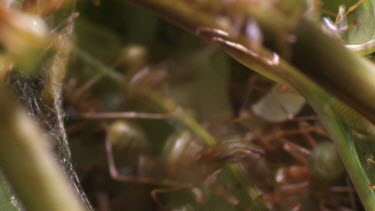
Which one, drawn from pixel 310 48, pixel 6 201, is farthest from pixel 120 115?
pixel 310 48

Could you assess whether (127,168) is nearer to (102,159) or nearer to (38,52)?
(102,159)

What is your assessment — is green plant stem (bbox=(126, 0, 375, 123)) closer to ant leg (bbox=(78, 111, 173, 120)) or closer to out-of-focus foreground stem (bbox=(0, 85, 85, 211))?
out-of-focus foreground stem (bbox=(0, 85, 85, 211))

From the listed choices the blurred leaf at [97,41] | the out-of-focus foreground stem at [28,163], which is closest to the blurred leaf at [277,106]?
the blurred leaf at [97,41]

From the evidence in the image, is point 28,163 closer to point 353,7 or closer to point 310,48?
point 310,48

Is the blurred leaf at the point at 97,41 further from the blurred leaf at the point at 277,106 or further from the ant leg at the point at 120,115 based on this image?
the blurred leaf at the point at 277,106

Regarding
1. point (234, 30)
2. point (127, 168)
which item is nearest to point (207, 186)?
point (127, 168)

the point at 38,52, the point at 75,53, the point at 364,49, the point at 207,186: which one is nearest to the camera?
the point at 38,52
